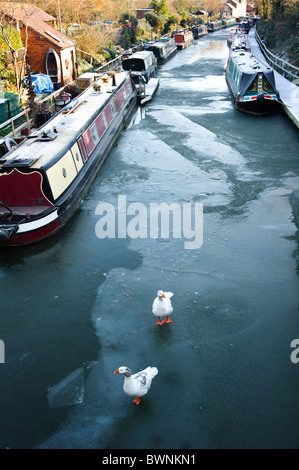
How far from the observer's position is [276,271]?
345 inches

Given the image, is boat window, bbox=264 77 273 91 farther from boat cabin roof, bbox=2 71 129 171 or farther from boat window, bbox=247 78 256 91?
boat cabin roof, bbox=2 71 129 171

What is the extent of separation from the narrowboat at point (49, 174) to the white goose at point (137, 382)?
187 inches

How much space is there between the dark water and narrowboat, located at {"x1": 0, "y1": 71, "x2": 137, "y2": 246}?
0.50 metres

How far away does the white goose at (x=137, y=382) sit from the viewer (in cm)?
559

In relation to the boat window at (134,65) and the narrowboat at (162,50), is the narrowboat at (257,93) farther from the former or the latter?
the narrowboat at (162,50)

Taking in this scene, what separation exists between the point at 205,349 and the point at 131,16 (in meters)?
48.7

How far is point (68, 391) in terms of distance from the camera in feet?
20.1

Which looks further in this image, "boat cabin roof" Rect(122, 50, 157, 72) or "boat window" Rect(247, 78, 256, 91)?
"boat cabin roof" Rect(122, 50, 157, 72)

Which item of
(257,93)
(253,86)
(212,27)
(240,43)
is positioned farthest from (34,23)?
(212,27)

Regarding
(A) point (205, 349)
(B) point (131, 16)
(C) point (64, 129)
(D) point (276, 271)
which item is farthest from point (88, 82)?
(B) point (131, 16)

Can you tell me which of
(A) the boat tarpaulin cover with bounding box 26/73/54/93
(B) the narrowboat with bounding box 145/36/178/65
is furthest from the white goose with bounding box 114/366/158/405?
(B) the narrowboat with bounding box 145/36/178/65

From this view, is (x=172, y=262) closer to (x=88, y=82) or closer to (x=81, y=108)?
(x=81, y=108)

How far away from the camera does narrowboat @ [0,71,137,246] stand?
31.7 ft

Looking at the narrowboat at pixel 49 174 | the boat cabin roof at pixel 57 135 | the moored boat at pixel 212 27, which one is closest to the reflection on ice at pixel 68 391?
the narrowboat at pixel 49 174
